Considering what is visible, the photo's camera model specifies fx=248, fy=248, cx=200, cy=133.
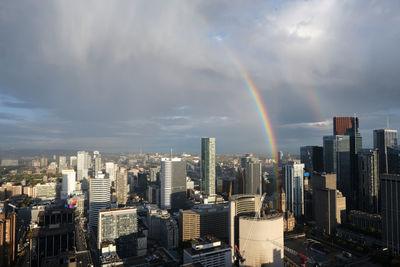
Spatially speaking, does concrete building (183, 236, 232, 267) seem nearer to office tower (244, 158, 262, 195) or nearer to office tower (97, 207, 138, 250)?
office tower (97, 207, 138, 250)

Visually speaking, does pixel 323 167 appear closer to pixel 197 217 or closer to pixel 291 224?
pixel 291 224

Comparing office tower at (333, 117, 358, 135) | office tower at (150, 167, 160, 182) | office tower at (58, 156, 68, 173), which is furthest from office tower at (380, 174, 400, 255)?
office tower at (58, 156, 68, 173)

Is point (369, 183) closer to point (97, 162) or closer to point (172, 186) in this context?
point (172, 186)

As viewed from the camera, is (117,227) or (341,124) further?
(341,124)

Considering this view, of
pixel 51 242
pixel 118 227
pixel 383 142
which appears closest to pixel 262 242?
pixel 118 227

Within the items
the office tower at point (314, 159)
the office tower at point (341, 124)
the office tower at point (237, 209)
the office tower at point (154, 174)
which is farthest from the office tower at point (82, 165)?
the office tower at point (341, 124)

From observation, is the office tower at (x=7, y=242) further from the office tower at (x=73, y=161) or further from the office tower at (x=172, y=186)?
the office tower at (x=73, y=161)
